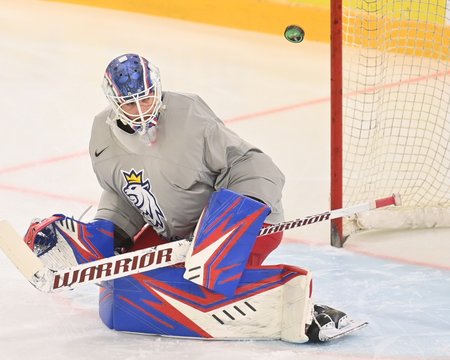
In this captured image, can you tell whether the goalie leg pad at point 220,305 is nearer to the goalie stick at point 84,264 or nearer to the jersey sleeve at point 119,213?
the goalie stick at point 84,264

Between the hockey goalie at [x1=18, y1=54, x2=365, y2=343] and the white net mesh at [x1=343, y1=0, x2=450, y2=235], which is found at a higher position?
the hockey goalie at [x1=18, y1=54, x2=365, y2=343]

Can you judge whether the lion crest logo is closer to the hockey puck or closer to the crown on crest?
the crown on crest

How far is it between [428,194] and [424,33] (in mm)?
874

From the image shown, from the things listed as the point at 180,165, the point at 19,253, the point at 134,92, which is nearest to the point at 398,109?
the point at 180,165

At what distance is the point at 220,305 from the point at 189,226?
0.24m

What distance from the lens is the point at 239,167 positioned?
3006 millimetres

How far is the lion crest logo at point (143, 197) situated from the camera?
119 inches

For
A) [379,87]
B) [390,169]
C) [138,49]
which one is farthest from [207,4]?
[390,169]

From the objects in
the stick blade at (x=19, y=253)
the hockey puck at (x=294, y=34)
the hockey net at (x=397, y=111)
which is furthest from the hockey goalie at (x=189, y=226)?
the hockey net at (x=397, y=111)

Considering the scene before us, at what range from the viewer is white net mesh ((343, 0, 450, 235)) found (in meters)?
4.07

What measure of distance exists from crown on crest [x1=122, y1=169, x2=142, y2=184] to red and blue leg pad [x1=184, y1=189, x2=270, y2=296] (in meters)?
0.23

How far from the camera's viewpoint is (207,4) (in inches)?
239

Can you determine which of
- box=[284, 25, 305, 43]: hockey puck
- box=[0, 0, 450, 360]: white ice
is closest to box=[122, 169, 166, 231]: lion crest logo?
box=[0, 0, 450, 360]: white ice

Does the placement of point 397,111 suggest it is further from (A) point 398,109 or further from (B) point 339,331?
(B) point 339,331
